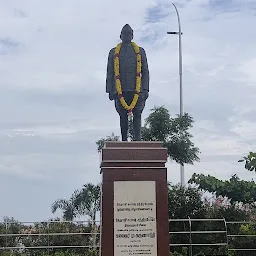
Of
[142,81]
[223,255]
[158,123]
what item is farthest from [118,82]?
[158,123]

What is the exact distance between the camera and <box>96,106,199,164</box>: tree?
14727 millimetres

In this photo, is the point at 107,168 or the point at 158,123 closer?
the point at 107,168

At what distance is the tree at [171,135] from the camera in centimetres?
1473

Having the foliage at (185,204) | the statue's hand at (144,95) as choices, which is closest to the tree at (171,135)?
the foliage at (185,204)

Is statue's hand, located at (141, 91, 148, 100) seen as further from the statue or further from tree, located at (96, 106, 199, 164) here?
tree, located at (96, 106, 199, 164)

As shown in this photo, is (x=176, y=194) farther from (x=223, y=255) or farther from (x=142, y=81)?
(x=142, y=81)

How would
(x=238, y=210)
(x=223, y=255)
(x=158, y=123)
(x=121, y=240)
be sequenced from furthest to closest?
(x=158, y=123)
(x=238, y=210)
(x=223, y=255)
(x=121, y=240)

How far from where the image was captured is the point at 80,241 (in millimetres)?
11492

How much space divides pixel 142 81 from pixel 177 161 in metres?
6.90

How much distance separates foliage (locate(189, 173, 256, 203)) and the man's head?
440 centimetres

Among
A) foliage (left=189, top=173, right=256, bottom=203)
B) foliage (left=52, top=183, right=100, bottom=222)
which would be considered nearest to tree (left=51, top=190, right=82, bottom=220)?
foliage (left=52, top=183, right=100, bottom=222)

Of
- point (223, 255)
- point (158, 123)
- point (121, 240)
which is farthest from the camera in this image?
point (158, 123)

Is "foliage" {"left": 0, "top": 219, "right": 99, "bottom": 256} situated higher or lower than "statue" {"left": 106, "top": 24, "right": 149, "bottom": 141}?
lower

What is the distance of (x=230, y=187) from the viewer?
11.9 m
